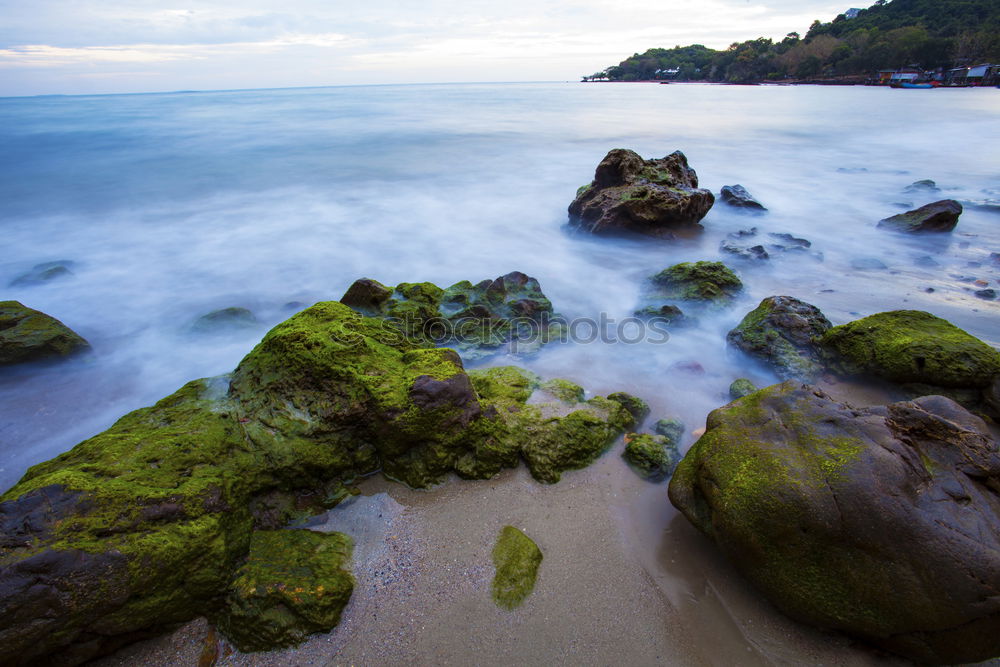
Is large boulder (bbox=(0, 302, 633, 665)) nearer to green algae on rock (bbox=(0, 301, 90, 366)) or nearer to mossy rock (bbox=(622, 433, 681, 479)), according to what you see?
mossy rock (bbox=(622, 433, 681, 479))

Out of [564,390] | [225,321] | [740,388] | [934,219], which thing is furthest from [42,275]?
[934,219]

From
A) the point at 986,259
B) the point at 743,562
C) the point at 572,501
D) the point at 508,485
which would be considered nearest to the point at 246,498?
the point at 508,485

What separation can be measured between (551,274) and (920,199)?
36.0 ft

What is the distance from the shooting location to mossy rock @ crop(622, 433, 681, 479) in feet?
11.8

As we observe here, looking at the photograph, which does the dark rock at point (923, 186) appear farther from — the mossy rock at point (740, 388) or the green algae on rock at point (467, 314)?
the green algae on rock at point (467, 314)

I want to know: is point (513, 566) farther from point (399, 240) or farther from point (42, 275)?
point (42, 275)

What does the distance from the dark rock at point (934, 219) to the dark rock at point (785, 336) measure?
20.5 feet

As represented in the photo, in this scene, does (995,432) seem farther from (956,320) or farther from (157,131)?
(157,131)

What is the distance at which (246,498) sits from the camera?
118 inches

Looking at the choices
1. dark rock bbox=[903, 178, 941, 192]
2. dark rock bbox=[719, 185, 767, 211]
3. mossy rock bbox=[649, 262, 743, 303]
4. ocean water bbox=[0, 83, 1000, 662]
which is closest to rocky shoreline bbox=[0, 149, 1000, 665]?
ocean water bbox=[0, 83, 1000, 662]

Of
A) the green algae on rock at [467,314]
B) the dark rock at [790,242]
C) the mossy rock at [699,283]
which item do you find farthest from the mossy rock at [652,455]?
the dark rock at [790,242]

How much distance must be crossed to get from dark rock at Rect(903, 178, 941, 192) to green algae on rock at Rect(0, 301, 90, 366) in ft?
58.5

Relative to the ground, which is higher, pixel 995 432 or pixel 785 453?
pixel 785 453

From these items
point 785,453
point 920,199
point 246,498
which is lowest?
point 920,199
